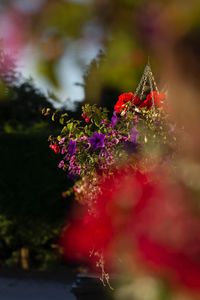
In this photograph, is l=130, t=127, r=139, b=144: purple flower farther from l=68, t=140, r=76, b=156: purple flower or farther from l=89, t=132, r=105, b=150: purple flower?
l=68, t=140, r=76, b=156: purple flower

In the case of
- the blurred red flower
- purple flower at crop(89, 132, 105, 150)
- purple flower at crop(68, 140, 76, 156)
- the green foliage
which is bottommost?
the blurred red flower

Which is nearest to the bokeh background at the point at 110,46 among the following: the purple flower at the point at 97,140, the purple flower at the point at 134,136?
the purple flower at the point at 134,136

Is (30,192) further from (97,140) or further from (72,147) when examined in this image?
(97,140)

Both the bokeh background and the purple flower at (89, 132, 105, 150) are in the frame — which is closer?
the bokeh background

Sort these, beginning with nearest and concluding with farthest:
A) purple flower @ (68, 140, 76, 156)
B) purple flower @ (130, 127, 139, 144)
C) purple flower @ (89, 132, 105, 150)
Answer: purple flower @ (130, 127, 139, 144) < purple flower @ (89, 132, 105, 150) < purple flower @ (68, 140, 76, 156)

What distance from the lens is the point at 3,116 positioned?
1623 centimetres

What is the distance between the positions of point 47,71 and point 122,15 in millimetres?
173

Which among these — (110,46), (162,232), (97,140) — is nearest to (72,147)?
(97,140)

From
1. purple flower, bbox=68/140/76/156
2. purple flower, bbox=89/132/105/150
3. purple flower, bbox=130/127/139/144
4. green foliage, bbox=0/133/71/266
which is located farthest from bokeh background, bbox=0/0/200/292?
green foliage, bbox=0/133/71/266

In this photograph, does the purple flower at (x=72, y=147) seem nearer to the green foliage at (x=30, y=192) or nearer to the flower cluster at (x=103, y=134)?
the flower cluster at (x=103, y=134)

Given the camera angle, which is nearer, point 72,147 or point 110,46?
point 110,46

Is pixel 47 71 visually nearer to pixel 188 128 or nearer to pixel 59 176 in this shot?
pixel 188 128

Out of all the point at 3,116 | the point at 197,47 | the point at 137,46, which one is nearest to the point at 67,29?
the point at 137,46

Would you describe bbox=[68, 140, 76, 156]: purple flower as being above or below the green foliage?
below
